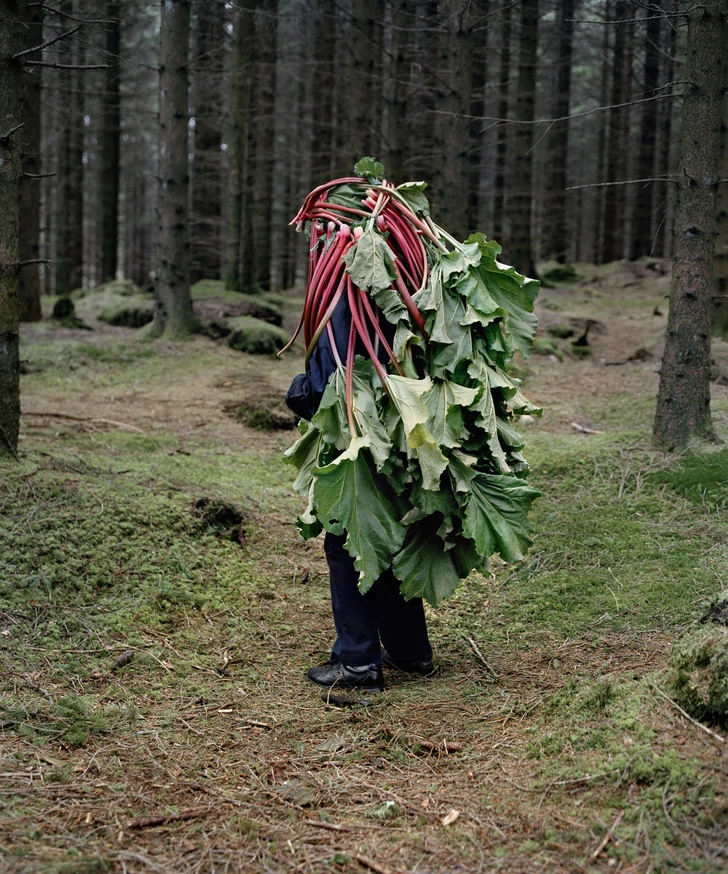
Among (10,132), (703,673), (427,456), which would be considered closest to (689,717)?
(703,673)

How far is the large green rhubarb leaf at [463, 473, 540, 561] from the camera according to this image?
354cm

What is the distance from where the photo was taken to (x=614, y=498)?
5793 millimetres

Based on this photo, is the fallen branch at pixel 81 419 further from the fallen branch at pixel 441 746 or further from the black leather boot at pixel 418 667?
the fallen branch at pixel 441 746

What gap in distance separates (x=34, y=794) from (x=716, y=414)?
238 inches

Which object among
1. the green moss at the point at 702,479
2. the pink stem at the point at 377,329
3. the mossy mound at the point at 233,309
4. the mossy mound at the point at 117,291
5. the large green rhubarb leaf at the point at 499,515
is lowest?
the green moss at the point at 702,479

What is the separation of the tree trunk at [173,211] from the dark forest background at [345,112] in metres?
0.33

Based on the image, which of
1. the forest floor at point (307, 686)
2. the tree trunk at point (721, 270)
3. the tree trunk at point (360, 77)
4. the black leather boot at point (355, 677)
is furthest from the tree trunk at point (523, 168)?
the black leather boot at point (355, 677)

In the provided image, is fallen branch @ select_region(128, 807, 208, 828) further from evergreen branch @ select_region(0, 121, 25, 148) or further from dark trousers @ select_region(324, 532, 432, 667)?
evergreen branch @ select_region(0, 121, 25, 148)

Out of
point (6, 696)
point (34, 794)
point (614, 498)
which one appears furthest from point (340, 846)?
point (614, 498)

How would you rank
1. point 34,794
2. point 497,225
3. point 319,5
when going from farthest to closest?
point 497,225
point 319,5
point 34,794

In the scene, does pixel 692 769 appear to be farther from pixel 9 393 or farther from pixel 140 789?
pixel 9 393

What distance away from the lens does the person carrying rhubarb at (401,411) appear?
3.52 meters

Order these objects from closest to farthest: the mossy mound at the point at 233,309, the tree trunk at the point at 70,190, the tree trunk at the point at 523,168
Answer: the mossy mound at the point at 233,309 < the tree trunk at the point at 523,168 < the tree trunk at the point at 70,190

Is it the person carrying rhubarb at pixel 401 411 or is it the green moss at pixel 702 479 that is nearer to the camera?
the person carrying rhubarb at pixel 401 411
